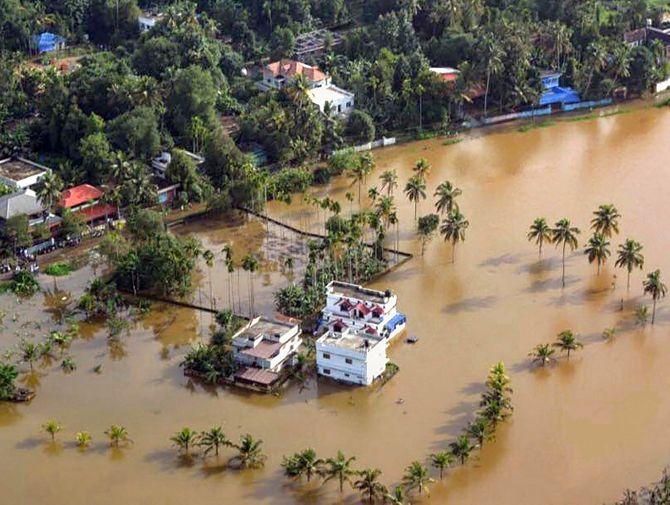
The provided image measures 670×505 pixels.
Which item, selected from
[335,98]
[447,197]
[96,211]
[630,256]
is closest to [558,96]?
[335,98]

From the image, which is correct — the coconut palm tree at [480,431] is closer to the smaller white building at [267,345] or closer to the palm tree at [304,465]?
the palm tree at [304,465]

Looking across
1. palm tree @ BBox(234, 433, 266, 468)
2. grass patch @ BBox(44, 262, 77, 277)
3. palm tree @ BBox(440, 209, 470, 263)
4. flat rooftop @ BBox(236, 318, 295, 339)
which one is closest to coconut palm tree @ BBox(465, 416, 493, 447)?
palm tree @ BBox(234, 433, 266, 468)

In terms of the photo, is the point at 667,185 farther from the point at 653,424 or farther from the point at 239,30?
the point at 239,30

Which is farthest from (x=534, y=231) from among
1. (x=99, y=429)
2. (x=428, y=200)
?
(x=99, y=429)

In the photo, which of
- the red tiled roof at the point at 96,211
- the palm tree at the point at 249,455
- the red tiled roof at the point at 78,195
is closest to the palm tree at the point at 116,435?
the palm tree at the point at 249,455

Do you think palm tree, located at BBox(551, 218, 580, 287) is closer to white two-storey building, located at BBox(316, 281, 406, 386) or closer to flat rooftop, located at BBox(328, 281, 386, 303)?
white two-storey building, located at BBox(316, 281, 406, 386)
